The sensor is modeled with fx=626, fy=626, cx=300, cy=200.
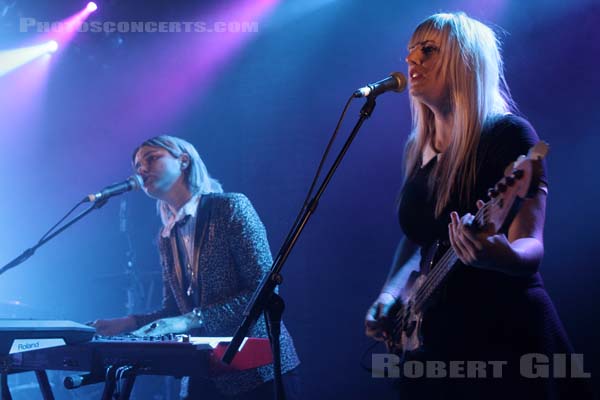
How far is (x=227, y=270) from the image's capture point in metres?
2.93

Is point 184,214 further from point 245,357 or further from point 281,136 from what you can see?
point 281,136

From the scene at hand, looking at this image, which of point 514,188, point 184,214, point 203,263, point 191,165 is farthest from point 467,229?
point 191,165

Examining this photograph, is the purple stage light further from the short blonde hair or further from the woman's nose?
the woman's nose

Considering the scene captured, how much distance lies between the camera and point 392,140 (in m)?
4.35

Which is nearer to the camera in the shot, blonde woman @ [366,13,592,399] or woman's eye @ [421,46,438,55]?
blonde woman @ [366,13,592,399]

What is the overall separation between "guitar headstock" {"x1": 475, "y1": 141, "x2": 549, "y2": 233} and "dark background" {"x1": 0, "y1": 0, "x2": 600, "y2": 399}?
2.18m

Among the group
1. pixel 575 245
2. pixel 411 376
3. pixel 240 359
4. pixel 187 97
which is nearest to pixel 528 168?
pixel 411 376

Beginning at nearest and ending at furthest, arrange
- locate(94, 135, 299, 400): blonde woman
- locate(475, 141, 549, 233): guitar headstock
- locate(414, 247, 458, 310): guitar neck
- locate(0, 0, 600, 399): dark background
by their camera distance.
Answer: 1. locate(475, 141, 549, 233): guitar headstock
2. locate(414, 247, 458, 310): guitar neck
3. locate(94, 135, 299, 400): blonde woman
4. locate(0, 0, 600, 399): dark background

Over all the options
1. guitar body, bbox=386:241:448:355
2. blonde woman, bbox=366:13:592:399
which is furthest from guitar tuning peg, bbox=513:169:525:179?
guitar body, bbox=386:241:448:355

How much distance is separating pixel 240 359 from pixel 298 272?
2.18 metres

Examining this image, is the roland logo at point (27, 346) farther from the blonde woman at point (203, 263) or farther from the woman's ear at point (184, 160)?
the woman's ear at point (184, 160)

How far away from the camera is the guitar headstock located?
1510 mm

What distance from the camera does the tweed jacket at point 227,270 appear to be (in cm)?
278

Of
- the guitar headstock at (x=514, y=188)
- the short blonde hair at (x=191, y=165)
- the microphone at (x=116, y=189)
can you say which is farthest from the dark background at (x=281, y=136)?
the guitar headstock at (x=514, y=188)
